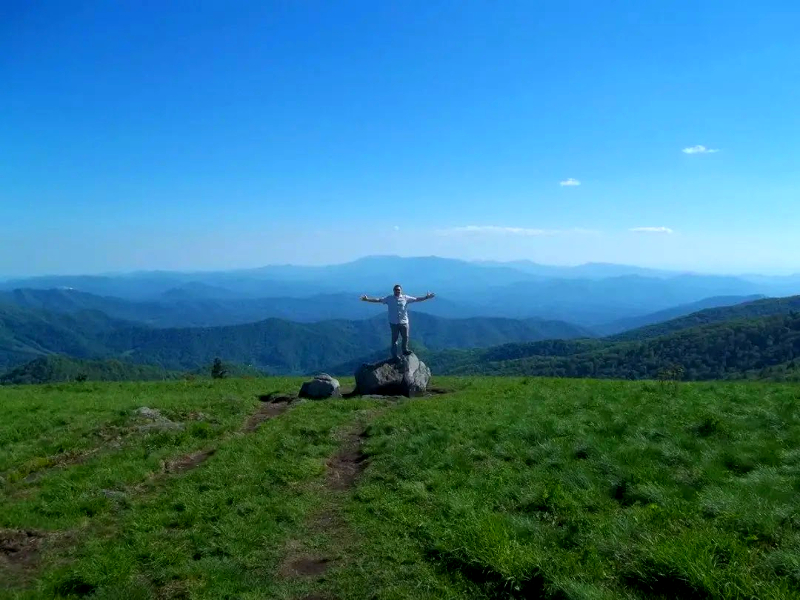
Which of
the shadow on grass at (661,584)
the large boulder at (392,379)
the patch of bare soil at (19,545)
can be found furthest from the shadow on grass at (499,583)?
the large boulder at (392,379)

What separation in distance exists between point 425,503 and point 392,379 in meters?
13.9

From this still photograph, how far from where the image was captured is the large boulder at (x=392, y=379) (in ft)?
79.7

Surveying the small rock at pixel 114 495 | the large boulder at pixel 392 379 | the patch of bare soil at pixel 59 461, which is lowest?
the patch of bare soil at pixel 59 461

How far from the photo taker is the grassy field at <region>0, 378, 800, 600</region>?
7.33 m

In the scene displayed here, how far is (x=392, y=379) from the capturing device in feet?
80.1

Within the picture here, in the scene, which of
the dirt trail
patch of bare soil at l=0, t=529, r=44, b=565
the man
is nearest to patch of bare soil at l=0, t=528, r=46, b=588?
patch of bare soil at l=0, t=529, r=44, b=565

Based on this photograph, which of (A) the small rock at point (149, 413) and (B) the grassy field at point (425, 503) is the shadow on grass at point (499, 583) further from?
(A) the small rock at point (149, 413)

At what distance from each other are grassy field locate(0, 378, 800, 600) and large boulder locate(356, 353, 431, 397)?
16.4 feet

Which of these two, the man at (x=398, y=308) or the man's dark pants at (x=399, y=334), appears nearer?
the man at (x=398, y=308)

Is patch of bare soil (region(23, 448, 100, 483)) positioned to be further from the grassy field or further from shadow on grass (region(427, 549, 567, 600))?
shadow on grass (region(427, 549, 567, 600))

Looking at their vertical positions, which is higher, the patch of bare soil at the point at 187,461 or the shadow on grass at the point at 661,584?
the shadow on grass at the point at 661,584

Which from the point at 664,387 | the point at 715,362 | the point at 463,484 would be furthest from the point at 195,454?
the point at 715,362

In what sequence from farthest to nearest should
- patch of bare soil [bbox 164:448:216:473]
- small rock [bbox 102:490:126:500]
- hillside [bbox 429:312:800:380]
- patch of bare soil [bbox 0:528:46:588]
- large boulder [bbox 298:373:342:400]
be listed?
hillside [bbox 429:312:800:380], large boulder [bbox 298:373:342:400], patch of bare soil [bbox 164:448:216:473], small rock [bbox 102:490:126:500], patch of bare soil [bbox 0:528:46:588]

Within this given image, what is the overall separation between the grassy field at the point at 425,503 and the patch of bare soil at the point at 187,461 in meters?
0.08
